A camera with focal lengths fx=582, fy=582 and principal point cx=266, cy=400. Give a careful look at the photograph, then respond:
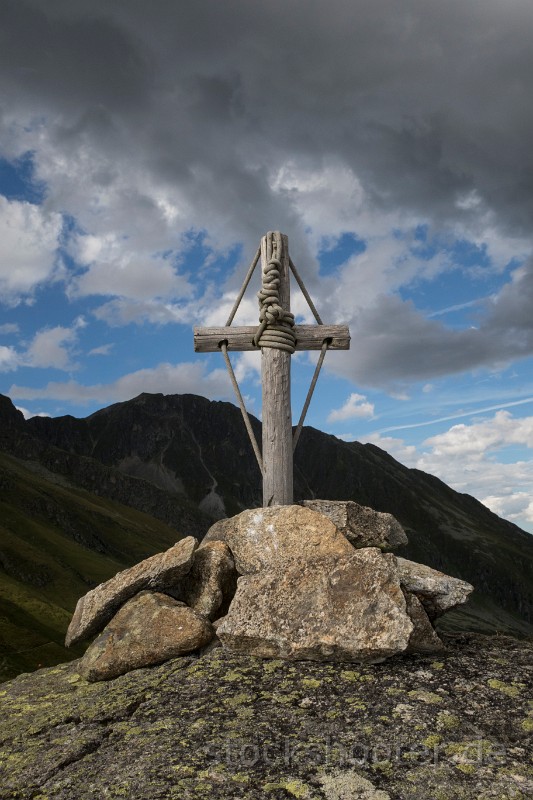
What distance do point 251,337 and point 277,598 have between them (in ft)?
20.1

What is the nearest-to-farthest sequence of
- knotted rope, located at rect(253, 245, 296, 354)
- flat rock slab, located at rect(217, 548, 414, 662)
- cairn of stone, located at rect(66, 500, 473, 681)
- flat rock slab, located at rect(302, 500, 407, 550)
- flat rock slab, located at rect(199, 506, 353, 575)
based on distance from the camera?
flat rock slab, located at rect(217, 548, 414, 662), cairn of stone, located at rect(66, 500, 473, 681), flat rock slab, located at rect(199, 506, 353, 575), flat rock slab, located at rect(302, 500, 407, 550), knotted rope, located at rect(253, 245, 296, 354)

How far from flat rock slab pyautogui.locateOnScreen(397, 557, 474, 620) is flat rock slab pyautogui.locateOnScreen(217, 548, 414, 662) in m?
0.95

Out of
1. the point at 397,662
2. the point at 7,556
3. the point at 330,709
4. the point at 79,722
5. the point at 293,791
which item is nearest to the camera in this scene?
the point at 293,791

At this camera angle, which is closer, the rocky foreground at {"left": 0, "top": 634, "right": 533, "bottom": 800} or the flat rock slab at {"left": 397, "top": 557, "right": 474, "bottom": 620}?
the rocky foreground at {"left": 0, "top": 634, "right": 533, "bottom": 800}

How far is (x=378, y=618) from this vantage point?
25.1ft

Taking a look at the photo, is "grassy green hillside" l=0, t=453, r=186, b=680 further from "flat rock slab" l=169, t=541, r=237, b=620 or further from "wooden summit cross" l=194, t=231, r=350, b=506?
"flat rock slab" l=169, t=541, r=237, b=620

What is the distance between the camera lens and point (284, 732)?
627 cm

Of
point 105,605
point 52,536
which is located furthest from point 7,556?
point 105,605

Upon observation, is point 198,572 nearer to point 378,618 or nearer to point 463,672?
point 378,618

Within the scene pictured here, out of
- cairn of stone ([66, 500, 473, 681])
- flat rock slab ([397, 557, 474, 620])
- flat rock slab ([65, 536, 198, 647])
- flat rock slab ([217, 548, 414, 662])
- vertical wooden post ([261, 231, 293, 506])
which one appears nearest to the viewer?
flat rock slab ([217, 548, 414, 662])

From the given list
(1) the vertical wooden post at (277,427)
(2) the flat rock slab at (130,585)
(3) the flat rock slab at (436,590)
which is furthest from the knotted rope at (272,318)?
(3) the flat rock slab at (436,590)

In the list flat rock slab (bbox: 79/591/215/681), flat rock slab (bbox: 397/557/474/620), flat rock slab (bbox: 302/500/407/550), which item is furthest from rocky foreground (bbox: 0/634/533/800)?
flat rock slab (bbox: 302/500/407/550)

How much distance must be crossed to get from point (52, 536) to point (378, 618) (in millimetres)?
146647

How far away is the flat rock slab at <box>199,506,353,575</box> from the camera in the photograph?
9.55 meters
